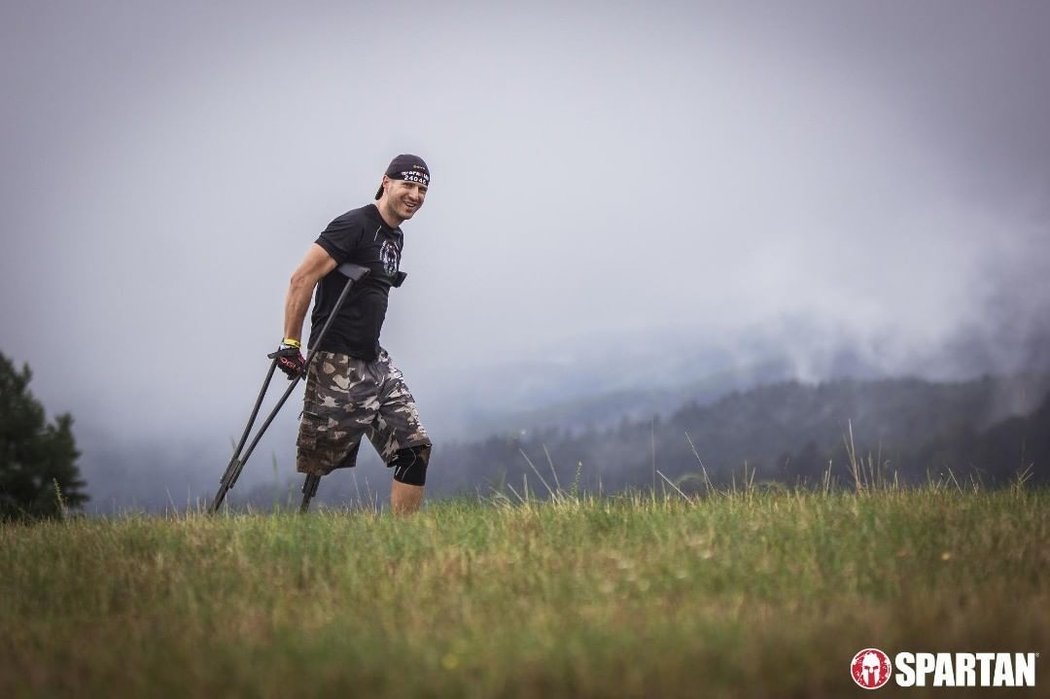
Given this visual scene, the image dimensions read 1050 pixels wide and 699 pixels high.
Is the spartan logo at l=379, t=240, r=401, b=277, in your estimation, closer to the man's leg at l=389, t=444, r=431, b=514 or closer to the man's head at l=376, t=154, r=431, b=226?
the man's head at l=376, t=154, r=431, b=226

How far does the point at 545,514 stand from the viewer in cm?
712

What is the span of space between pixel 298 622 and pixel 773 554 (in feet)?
7.97

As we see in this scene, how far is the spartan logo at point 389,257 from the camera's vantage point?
27.2 feet

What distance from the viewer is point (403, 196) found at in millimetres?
8281

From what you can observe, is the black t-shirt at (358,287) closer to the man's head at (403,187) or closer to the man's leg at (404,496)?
the man's head at (403,187)

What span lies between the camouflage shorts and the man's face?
1152mm

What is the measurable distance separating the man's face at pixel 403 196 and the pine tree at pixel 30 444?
23118 mm

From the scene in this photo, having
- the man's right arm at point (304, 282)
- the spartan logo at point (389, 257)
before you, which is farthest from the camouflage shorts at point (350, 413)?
the spartan logo at point (389, 257)

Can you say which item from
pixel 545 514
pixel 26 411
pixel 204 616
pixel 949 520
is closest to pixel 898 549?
pixel 949 520

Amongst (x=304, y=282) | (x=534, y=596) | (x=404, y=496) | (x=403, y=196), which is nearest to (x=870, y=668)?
(x=534, y=596)

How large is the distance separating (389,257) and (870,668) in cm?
530

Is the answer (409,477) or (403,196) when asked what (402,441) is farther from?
(403,196)

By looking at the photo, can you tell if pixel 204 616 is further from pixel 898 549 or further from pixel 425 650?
pixel 898 549

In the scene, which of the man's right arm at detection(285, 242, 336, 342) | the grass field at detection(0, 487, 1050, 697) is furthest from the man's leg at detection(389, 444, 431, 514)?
the man's right arm at detection(285, 242, 336, 342)
